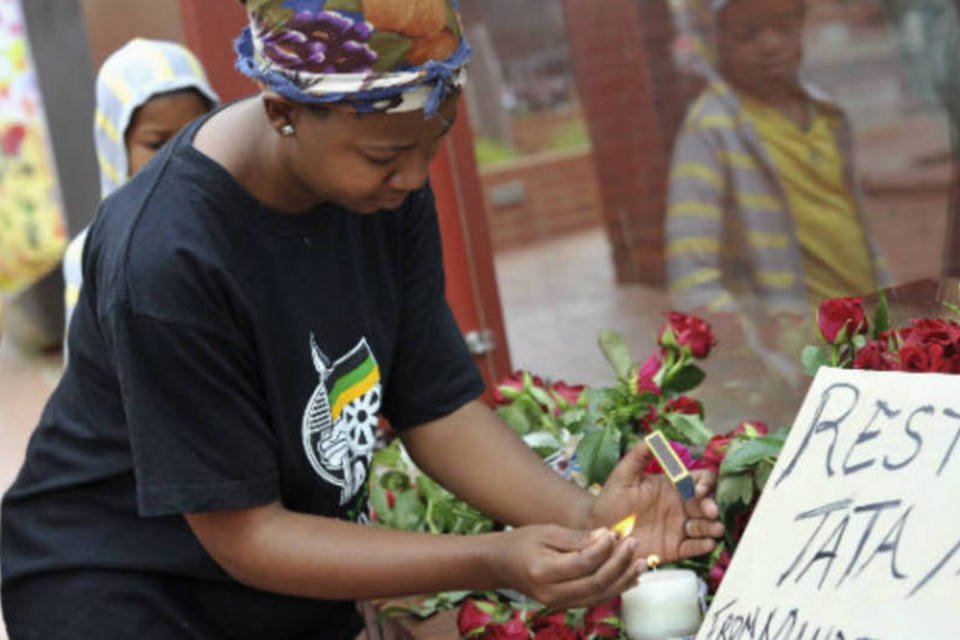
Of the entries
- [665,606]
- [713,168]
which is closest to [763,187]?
[713,168]

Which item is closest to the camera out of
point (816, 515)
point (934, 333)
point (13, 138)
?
point (816, 515)

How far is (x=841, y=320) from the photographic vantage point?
2.34 meters

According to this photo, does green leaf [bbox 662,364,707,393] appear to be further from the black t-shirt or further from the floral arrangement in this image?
the black t-shirt

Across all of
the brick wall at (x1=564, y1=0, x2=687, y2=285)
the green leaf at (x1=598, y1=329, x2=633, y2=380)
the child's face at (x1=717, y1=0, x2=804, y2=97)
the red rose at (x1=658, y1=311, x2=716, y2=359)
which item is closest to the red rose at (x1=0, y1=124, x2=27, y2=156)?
the brick wall at (x1=564, y1=0, x2=687, y2=285)

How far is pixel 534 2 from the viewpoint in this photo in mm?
3869

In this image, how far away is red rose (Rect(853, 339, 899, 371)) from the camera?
217cm

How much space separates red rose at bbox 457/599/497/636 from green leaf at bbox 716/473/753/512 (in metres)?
0.41

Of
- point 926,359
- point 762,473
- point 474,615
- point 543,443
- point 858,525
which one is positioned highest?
point 926,359

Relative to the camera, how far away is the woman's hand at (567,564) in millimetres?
1975

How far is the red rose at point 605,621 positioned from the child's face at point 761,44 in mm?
1309

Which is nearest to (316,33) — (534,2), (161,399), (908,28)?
(161,399)

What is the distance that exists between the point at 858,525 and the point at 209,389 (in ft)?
2.44

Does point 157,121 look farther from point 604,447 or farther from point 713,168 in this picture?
point 604,447

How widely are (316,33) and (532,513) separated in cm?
77
